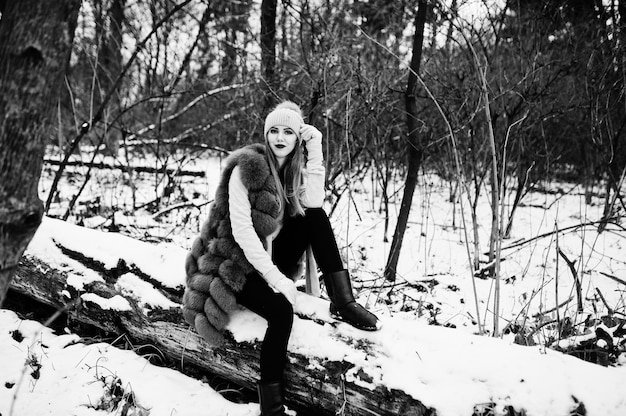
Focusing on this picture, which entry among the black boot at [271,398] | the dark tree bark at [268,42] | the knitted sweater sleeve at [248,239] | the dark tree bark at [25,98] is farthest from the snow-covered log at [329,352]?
the dark tree bark at [268,42]

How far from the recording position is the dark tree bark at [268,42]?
473 centimetres

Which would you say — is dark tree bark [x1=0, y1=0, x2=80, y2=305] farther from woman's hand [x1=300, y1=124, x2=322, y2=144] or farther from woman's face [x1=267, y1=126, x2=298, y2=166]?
woman's hand [x1=300, y1=124, x2=322, y2=144]

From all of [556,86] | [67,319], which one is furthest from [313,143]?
[556,86]

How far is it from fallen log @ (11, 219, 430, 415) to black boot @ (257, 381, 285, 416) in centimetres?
11

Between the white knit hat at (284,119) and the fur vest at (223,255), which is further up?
the white knit hat at (284,119)

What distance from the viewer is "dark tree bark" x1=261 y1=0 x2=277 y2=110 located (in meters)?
4.73

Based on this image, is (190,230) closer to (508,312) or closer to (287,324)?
(287,324)

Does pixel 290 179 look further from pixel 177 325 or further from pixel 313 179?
pixel 177 325

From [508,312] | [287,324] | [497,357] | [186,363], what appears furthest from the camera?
[508,312]

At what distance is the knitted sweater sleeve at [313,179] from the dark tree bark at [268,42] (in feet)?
8.21

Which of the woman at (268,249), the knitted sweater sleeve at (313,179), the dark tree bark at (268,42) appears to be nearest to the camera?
the woman at (268,249)

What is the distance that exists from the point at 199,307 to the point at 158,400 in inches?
18.7

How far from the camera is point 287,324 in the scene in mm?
1885

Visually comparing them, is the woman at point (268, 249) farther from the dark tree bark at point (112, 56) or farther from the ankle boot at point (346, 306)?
the dark tree bark at point (112, 56)
